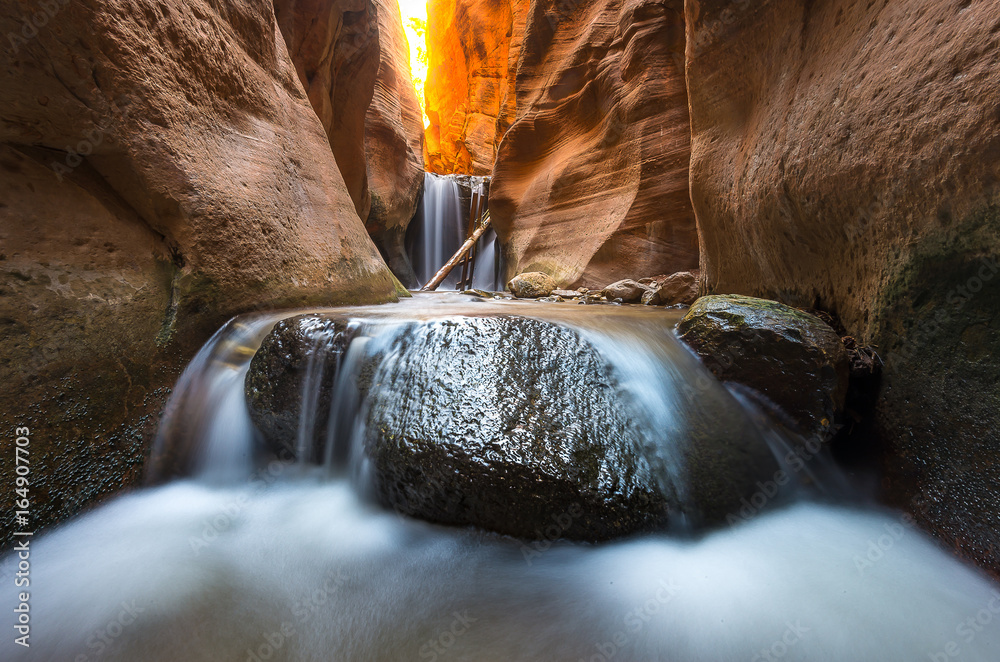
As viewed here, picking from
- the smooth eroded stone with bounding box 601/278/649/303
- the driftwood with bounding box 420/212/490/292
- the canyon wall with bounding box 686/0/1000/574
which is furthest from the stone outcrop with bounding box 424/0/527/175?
the canyon wall with bounding box 686/0/1000/574

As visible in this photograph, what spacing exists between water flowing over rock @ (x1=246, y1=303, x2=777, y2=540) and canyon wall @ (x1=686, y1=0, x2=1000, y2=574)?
0.67 metres

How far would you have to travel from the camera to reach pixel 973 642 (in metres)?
1.27

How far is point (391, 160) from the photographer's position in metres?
11.6

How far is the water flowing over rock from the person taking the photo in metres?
1.68

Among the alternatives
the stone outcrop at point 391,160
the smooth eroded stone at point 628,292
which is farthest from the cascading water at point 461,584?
the stone outcrop at point 391,160

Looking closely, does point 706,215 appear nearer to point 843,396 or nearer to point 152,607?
point 843,396

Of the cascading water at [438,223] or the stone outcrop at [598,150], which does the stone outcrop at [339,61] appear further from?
the cascading water at [438,223]

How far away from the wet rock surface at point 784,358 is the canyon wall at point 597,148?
4.44 metres

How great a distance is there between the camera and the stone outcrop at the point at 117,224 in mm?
1912

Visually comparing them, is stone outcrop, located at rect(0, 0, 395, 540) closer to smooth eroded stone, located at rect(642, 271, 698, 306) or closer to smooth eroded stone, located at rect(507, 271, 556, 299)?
smooth eroded stone, located at rect(642, 271, 698, 306)
